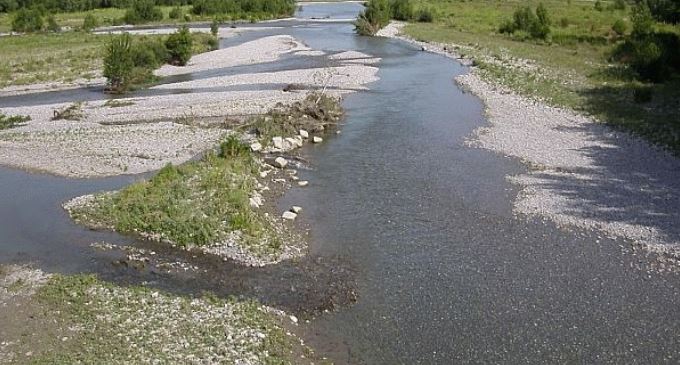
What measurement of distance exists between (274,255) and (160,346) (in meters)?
5.57

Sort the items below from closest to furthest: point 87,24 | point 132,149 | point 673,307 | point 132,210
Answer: point 673,307 → point 132,210 → point 132,149 → point 87,24

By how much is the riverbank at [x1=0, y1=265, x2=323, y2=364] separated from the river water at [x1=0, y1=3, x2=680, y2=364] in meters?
1.30

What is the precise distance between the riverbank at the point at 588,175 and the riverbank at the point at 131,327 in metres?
10.9

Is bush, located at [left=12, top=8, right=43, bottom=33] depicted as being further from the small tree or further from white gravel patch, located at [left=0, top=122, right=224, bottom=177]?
white gravel patch, located at [left=0, top=122, right=224, bottom=177]

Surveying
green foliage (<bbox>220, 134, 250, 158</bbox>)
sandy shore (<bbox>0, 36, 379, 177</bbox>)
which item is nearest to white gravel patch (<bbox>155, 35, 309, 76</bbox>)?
sandy shore (<bbox>0, 36, 379, 177</bbox>)

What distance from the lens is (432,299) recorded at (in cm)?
1639

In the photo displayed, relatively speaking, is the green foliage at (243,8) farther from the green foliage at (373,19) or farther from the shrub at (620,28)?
the shrub at (620,28)

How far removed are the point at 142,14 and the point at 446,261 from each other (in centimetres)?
9233

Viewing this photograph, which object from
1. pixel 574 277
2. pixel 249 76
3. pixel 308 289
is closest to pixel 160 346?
pixel 308 289

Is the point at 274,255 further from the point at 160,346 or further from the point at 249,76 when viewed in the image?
the point at 249,76

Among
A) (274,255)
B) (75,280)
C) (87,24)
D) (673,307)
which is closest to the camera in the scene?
(673,307)

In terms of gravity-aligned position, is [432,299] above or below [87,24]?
below

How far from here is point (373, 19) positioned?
78.4m

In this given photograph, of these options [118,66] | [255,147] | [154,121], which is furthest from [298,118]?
[118,66]
